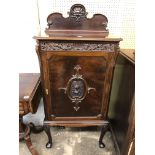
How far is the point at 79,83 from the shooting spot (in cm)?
136

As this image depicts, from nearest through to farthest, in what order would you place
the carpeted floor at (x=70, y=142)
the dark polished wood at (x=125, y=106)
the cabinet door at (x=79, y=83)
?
the dark polished wood at (x=125, y=106), the cabinet door at (x=79, y=83), the carpeted floor at (x=70, y=142)

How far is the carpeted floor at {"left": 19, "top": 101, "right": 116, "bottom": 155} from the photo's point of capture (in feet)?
5.29

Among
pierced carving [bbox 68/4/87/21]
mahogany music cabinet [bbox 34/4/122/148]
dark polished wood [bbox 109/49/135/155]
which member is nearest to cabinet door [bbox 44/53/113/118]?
mahogany music cabinet [bbox 34/4/122/148]

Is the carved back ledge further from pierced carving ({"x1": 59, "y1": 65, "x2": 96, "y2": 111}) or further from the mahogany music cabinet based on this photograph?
pierced carving ({"x1": 59, "y1": 65, "x2": 96, "y2": 111})

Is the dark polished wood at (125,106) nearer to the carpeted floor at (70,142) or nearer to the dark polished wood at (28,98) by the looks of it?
the carpeted floor at (70,142)

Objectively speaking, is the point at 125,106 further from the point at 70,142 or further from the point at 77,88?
the point at 70,142

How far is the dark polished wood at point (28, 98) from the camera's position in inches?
49.9

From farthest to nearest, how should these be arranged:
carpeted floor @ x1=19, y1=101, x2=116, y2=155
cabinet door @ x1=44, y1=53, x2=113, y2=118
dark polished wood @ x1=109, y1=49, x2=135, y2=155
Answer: carpeted floor @ x1=19, y1=101, x2=116, y2=155
cabinet door @ x1=44, y1=53, x2=113, y2=118
dark polished wood @ x1=109, y1=49, x2=135, y2=155

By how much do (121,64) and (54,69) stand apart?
0.58m

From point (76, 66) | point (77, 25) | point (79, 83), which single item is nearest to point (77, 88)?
point (79, 83)

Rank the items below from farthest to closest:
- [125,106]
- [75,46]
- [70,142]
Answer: [70,142]
[125,106]
[75,46]

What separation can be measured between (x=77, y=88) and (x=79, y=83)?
4 cm

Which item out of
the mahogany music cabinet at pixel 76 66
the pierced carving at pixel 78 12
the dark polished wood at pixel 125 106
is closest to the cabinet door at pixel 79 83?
the mahogany music cabinet at pixel 76 66

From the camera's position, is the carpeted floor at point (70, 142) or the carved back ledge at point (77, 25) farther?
the carpeted floor at point (70, 142)
